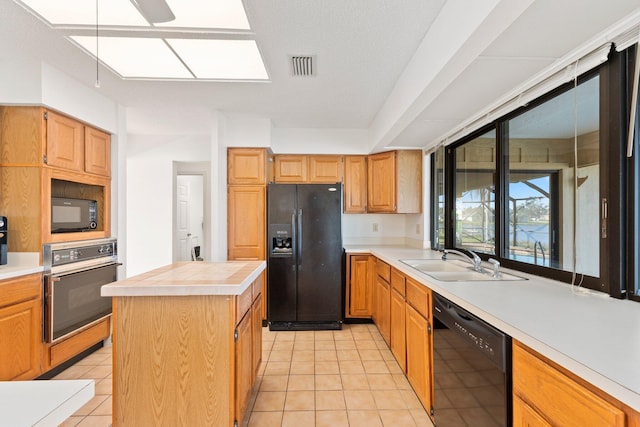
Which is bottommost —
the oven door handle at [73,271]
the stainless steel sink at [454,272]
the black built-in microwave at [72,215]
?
the oven door handle at [73,271]

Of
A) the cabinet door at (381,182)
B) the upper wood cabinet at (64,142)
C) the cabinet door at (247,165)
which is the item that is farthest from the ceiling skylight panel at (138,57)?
the cabinet door at (381,182)

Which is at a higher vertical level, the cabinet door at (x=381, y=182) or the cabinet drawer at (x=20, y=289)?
the cabinet door at (x=381, y=182)

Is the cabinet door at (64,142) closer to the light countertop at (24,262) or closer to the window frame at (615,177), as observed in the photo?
the light countertop at (24,262)

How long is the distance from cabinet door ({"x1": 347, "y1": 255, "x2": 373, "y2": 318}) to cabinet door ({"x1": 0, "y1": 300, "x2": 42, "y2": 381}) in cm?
275

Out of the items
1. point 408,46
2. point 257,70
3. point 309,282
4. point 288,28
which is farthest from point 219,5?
point 309,282

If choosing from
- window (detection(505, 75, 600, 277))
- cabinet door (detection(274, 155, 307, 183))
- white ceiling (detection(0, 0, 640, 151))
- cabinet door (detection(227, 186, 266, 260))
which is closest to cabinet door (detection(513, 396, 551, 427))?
window (detection(505, 75, 600, 277))

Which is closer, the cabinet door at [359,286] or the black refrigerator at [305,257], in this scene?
the black refrigerator at [305,257]

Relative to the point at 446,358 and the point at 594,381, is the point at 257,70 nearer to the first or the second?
the point at 446,358

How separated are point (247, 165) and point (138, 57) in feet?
5.07

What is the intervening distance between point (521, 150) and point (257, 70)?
1.97 m

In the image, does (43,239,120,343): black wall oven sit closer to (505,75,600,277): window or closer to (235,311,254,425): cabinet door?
(235,311,254,425): cabinet door

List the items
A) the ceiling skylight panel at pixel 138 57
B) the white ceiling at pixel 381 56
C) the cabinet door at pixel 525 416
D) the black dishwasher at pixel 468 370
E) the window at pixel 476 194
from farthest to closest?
the window at pixel 476 194
the ceiling skylight panel at pixel 138 57
the white ceiling at pixel 381 56
the black dishwasher at pixel 468 370
the cabinet door at pixel 525 416

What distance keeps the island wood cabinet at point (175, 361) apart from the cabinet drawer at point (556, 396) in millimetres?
1247

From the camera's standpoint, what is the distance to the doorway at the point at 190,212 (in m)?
4.45
